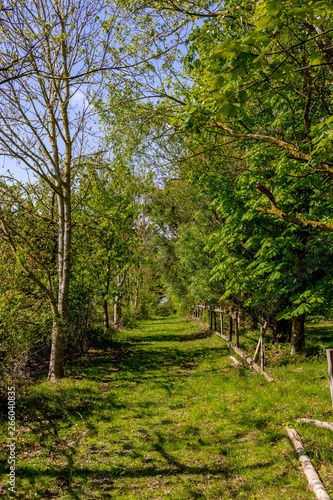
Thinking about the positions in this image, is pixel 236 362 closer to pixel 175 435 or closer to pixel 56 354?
pixel 175 435

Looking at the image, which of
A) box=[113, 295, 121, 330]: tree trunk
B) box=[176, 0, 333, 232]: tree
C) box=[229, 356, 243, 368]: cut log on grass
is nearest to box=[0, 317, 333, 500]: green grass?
box=[229, 356, 243, 368]: cut log on grass

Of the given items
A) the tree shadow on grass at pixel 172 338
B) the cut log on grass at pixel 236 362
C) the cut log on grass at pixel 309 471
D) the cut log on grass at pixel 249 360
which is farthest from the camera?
the tree shadow on grass at pixel 172 338

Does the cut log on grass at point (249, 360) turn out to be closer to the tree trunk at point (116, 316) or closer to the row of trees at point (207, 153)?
the row of trees at point (207, 153)

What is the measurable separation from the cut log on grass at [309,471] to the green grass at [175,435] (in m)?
0.12

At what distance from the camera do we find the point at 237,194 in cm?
929

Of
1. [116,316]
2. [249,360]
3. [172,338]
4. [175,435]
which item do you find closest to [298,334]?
[249,360]

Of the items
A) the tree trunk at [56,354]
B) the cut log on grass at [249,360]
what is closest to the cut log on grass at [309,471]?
the cut log on grass at [249,360]

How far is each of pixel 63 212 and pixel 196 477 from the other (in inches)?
379

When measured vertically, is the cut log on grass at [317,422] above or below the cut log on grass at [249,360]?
above

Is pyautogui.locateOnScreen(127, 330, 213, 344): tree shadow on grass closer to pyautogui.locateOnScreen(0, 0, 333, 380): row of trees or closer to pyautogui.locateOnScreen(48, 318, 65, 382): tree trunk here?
pyautogui.locateOnScreen(0, 0, 333, 380): row of trees

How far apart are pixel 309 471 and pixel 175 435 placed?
323 centimetres

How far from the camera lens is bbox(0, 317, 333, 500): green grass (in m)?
4.98

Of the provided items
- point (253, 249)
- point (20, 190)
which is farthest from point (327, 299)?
point (20, 190)

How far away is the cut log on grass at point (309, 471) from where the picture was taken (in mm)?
3975
